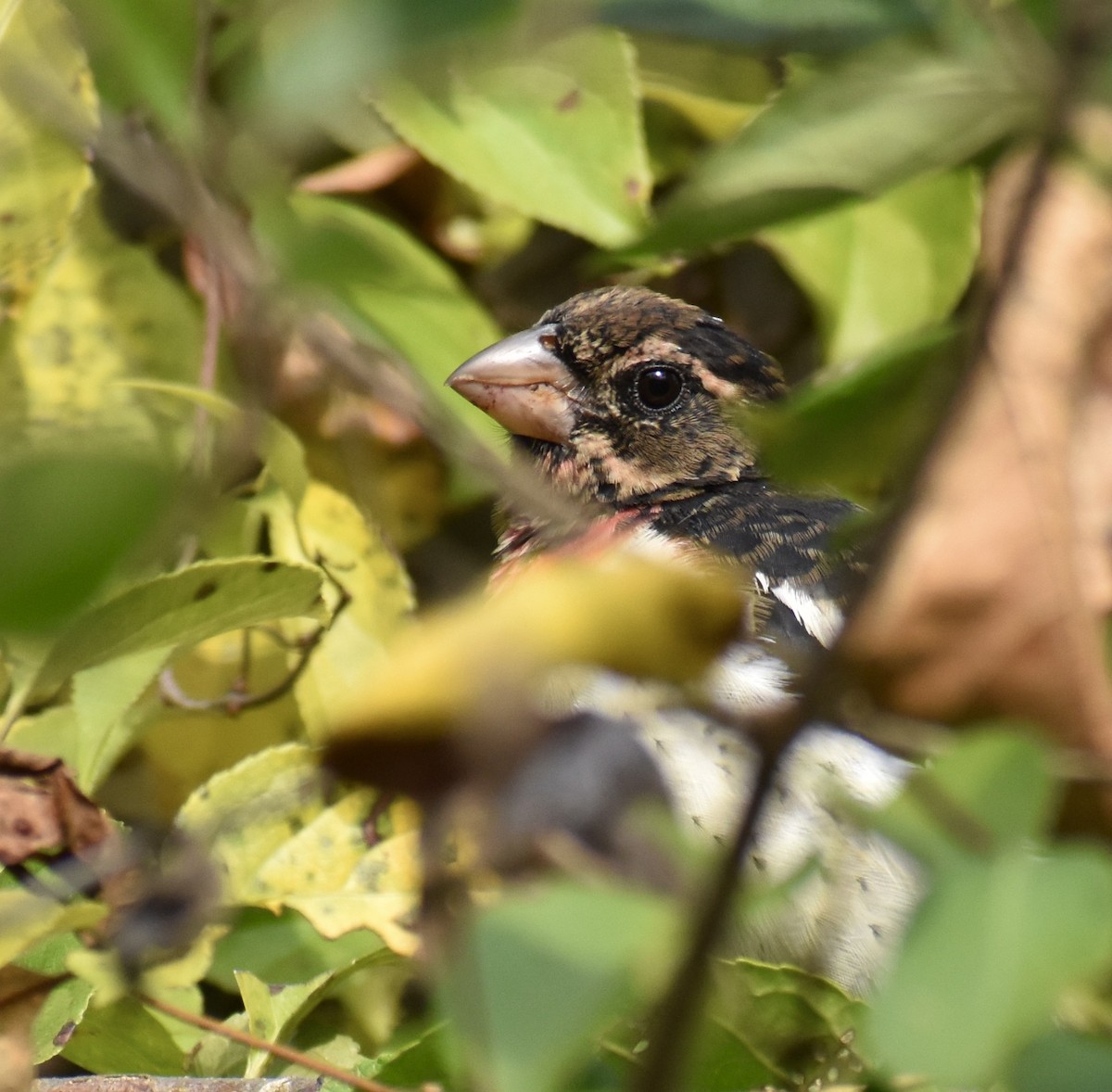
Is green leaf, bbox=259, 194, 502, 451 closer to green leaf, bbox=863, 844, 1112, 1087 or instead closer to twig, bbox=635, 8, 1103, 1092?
twig, bbox=635, 8, 1103, 1092

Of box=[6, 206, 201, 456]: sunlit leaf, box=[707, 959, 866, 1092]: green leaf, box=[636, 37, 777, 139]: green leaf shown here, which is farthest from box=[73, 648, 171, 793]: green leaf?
box=[636, 37, 777, 139]: green leaf

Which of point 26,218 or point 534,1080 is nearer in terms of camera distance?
point 534,1080

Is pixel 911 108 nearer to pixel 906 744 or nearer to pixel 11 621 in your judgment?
pixel 906 744

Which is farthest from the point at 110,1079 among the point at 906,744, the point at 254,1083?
the point at 906,744

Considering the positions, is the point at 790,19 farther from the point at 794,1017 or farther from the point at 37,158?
the point at 37,158

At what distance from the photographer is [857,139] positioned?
67cm

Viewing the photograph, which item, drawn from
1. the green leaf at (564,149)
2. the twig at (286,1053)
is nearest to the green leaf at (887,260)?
the green leaf at (564,149)

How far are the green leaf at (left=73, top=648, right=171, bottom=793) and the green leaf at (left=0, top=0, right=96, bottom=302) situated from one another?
2.09 ft

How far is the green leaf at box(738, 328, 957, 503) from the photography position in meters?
0.69

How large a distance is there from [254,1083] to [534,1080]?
1.03 m

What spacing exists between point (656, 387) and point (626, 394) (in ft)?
0.18

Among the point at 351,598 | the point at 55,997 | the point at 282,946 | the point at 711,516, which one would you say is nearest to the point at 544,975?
the point at 55,997

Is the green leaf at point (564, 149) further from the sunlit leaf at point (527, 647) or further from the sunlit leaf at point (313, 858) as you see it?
the sunlit leaf at point (527, 647)

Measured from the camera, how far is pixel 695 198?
666mm
